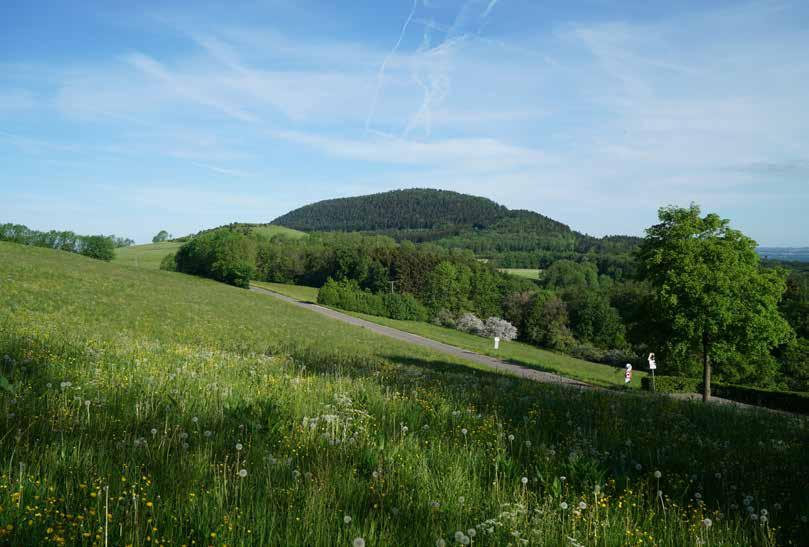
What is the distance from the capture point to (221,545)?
2.51m

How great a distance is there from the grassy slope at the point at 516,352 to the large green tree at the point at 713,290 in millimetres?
11829

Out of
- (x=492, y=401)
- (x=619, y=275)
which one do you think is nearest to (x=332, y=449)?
(x=492, y=401)

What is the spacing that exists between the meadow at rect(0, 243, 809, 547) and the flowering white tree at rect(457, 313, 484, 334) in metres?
84.4

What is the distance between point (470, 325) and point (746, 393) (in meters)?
58.5

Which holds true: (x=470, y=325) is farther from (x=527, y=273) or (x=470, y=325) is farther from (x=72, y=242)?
(x=72, y=242)

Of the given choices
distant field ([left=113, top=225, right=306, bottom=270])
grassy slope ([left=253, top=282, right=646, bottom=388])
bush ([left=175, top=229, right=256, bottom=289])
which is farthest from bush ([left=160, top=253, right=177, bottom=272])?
grassy slope ([left=253, top=282, right=646, bottom=388])

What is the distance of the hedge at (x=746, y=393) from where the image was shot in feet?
99.1

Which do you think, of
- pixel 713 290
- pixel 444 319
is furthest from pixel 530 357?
pixel 444 319

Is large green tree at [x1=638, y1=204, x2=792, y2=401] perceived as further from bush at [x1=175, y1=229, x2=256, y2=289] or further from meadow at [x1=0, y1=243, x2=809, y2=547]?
bush at [x1=175, y1=229, x2=256, y2=289]

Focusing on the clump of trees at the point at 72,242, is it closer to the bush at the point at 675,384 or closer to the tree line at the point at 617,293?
the tree line at the point at 617,293

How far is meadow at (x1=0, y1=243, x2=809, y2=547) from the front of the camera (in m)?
2.87

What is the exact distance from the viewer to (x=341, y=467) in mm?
3846

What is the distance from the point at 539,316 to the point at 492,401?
9529cm

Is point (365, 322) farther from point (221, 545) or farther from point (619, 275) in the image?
point (619, 275)
